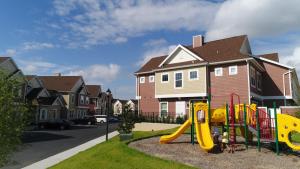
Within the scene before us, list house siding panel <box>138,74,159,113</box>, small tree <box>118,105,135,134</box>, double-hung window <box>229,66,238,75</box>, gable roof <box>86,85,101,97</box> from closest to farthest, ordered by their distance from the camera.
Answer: small tree <box>118,105,135,134</box> < double-hung window <box>229,66,238,75</box> < house siding panel <box>138,74,159,113</box> < gable roof <box>86,85,101,97</box>

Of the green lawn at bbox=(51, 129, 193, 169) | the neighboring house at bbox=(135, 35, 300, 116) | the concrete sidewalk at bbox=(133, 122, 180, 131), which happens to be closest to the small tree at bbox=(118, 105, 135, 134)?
the green lawn at bbox=(51, 129, 193, 169)

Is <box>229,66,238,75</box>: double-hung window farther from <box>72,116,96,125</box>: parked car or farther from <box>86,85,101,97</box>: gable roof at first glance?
<box>86,85,101,97</box>: gable roof

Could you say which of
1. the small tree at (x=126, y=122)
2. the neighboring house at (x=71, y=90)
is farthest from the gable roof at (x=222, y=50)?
the neighboring house at (x=71, y=90)

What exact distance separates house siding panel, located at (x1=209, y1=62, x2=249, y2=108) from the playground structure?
14337 mm

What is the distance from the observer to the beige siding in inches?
1278

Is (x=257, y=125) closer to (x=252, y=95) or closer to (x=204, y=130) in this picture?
(x=204, y=130)

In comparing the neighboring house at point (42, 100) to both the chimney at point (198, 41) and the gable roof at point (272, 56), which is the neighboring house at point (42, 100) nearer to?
the chimney at point (198, 41)

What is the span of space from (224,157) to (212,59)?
2071 cm

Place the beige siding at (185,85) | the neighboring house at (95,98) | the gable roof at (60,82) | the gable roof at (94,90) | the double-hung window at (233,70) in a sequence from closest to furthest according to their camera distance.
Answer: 1. the double-hung window at (233,70)
2. the beige siding at (185,85)
3. the gable roof at (60,82)
4. the neighboring house at (95,98)
5. the gable roof at (94,90)

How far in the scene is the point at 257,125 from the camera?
47.0 ft

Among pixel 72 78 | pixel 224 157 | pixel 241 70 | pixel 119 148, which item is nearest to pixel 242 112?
pixel 224 157

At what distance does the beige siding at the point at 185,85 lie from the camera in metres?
32.5

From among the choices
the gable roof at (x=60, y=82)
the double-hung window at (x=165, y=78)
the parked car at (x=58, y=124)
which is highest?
the gable roof at (x=60, y=82)

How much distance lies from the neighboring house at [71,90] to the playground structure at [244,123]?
162 feet
